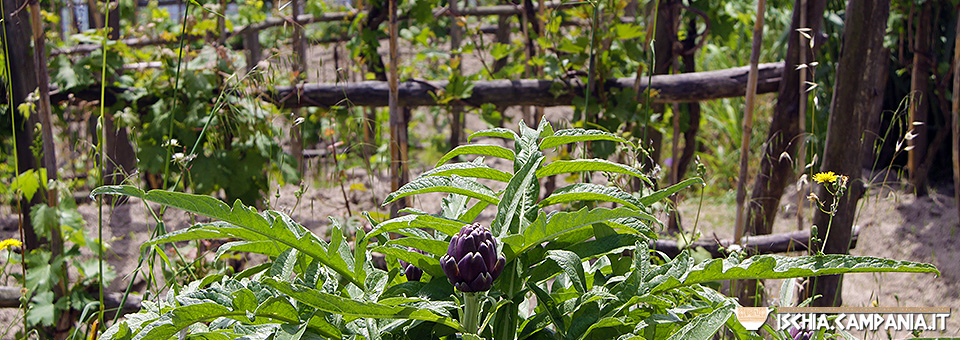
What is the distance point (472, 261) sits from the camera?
70 cm

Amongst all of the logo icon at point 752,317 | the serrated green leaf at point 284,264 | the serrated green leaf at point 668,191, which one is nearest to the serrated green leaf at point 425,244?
the serrated green leaf at point 284,264

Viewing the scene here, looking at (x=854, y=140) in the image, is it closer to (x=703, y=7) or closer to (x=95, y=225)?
(x=703, y=7)

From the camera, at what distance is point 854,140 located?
170 cm

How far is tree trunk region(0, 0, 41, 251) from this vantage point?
5.98 feet

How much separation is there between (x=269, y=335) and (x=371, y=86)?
6.62 ft

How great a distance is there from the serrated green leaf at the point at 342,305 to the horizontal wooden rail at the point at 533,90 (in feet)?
6.05

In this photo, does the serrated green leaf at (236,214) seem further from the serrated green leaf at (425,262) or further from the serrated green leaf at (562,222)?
the serrated green leaf at (562,222)

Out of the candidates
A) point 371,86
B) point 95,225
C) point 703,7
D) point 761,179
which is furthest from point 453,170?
point 95,225

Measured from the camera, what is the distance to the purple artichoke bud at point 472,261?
2.32ft

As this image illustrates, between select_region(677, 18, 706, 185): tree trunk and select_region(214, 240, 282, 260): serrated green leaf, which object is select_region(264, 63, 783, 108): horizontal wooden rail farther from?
select_region(214, 240, 282, 260): serrated green leaf

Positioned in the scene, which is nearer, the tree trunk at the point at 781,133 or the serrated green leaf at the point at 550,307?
the serrated green leaf at the point at 550,307

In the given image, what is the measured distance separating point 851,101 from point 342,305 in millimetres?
1475

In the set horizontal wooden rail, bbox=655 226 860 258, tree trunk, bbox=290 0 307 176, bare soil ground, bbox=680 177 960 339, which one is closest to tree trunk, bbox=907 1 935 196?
bare soil ground, bbox=680 177 960 339

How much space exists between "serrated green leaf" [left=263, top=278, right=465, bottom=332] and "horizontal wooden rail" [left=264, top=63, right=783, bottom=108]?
184 centimetres
